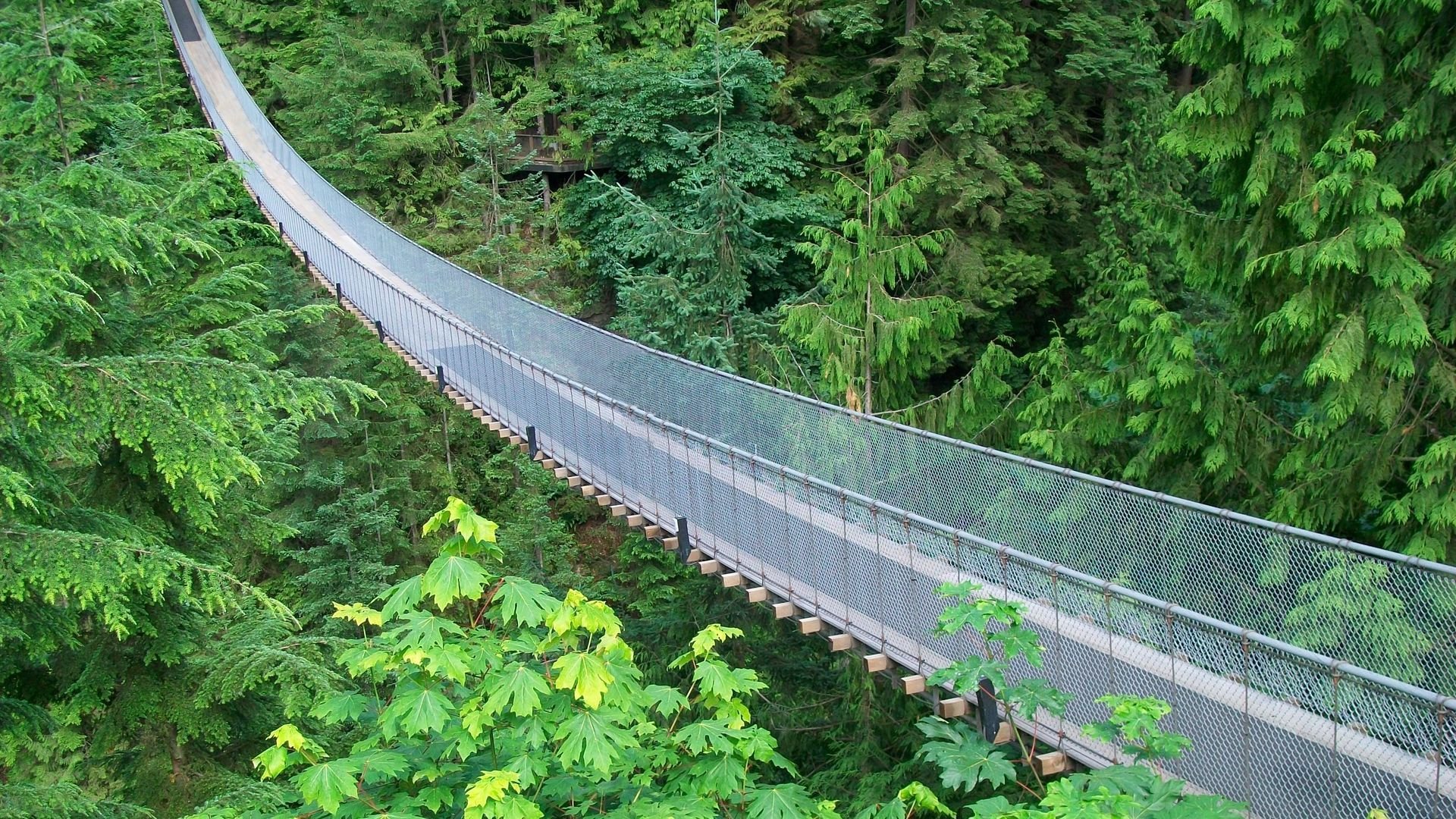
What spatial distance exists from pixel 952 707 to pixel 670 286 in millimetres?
9931

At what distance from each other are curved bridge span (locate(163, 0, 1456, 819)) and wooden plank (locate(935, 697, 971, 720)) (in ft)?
0.06

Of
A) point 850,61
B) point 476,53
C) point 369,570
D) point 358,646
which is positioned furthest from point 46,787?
point 476,53

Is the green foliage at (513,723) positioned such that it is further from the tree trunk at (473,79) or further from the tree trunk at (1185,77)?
the tree trunk at (473,79)

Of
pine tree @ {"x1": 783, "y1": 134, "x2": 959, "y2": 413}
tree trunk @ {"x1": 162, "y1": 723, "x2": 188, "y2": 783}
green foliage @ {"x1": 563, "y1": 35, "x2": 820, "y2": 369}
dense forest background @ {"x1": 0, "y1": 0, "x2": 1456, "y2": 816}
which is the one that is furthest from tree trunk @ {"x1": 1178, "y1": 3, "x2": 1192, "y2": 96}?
tree trunk @ {"x1": 162, "y1": 723, "x2": 188, "y2": 783}

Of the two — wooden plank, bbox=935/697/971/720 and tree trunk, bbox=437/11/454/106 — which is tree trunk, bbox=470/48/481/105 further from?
wooden plank, bbox=935/697/971/720

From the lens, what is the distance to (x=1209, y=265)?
25.7ft

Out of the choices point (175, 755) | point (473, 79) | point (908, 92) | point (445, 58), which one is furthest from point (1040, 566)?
point (445, 58)

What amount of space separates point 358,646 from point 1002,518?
3.63 m

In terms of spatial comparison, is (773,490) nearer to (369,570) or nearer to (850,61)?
(369,570)

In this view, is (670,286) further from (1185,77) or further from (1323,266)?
(1323,266)

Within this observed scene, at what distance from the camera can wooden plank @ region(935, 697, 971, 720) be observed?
5.70 metres

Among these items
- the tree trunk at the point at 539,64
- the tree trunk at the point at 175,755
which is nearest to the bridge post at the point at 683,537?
the tree trunk at the point at 175,755

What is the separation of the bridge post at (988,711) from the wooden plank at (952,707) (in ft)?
0.97

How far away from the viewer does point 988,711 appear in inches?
210
